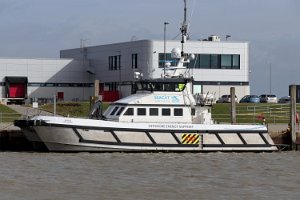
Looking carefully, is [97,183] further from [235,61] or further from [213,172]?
[235,61]

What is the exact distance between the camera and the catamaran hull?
37062 millimetres

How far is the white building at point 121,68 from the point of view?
82688 mm

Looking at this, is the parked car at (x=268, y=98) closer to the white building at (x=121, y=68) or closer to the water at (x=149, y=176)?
the white building at (x=121, y=68)

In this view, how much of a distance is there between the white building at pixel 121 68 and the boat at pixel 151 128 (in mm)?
38869

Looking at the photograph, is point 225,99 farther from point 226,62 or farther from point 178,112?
point 178,112

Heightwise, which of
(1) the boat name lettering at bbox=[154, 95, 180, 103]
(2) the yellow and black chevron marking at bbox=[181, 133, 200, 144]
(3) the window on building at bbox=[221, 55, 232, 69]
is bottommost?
(2) the yellow and black chevron marking at bbox=[181, 133, 200, 144]

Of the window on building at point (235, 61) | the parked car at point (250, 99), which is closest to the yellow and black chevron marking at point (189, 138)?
the parked car at point (250, 99)

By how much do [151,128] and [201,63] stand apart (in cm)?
4629

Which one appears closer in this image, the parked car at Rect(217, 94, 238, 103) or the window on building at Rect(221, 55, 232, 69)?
the parked car at Rect(217, 94, 238, 103)

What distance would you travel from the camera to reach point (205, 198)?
25.8m

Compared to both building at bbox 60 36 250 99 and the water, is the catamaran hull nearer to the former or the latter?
the water

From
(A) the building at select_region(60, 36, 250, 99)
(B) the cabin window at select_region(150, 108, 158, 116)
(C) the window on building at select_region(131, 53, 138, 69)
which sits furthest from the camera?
(C) the window on building at select_region(131, 53, 138, 69)

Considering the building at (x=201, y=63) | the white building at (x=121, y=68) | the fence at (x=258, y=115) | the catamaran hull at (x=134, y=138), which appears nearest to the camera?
the catamaran hull at (x=134, y=138)

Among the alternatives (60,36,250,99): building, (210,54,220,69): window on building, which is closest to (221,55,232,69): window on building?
(60,36,250,99): building
